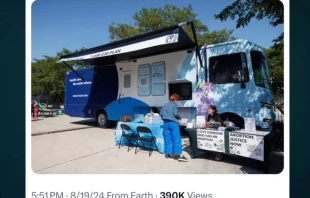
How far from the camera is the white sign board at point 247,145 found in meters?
2.17

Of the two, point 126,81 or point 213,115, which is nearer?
point 213,115

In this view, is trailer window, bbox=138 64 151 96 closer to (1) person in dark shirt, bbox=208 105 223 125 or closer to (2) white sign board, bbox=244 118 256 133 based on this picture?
(1) person in dark shirt, bbox=208 105 223 125

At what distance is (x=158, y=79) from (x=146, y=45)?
1.00 meters

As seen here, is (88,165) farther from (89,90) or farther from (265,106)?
(89,90)

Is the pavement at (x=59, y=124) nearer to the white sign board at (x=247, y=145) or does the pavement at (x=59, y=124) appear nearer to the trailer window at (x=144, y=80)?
the trailer window at (x=144, y=80)

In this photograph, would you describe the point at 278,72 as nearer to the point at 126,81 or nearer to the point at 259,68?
the point at 259,68

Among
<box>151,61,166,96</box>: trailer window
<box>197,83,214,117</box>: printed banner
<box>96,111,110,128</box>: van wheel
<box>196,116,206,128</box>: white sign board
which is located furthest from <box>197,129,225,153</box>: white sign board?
<box>96,111,110,128</box>: van wheel

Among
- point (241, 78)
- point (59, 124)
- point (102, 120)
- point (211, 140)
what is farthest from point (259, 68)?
point (59, 124)

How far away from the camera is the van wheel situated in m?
5.05

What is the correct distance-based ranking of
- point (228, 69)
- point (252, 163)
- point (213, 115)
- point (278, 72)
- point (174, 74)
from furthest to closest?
point (174, 74) → point (228, 69) → point (213, 115) → point (252, 163) → point (278, 72)

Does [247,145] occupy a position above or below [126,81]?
below

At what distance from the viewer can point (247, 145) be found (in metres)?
2.25
